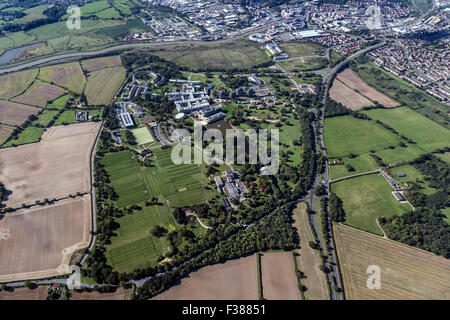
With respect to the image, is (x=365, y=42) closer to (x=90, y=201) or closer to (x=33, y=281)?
(x=90, y=201)

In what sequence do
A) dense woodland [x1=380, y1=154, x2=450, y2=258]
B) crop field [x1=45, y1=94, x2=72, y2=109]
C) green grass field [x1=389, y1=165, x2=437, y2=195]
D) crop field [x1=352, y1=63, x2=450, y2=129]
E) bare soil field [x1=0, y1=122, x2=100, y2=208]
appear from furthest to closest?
crop field [x1=352, y1=63, x2=450, y2=129]
crop field [x1=45, y1=94, x2=72, y2=109]
green grass field [x1=389, y1=165, x2=437, y2=195]
bare soil field [x1=0, y1=122, x2=100, y2=208]
dense woodland [x1=380, y1=154, x2=450, y2=258]

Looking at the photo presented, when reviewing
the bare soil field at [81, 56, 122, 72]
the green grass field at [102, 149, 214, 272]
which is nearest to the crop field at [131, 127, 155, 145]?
the green grass field at [102, 149, 214, 272]

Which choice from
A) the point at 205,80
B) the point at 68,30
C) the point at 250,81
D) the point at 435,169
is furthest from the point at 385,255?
the point at 68,30

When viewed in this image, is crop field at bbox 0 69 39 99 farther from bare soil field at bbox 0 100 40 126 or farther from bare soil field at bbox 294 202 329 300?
bare soil field at bbox 294 202 329 300

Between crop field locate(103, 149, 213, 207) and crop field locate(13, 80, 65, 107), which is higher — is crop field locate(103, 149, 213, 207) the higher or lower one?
the lower one

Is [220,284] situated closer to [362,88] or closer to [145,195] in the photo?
[145,195]

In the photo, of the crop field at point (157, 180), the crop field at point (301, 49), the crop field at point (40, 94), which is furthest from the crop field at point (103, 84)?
the crop field at point (301, 49)

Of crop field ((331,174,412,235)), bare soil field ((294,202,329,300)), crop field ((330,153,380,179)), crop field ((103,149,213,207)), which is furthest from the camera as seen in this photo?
crop field ((330,153,380,179))

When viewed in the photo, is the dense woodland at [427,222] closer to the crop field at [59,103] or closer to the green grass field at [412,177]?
the green grass field at [412,177]
